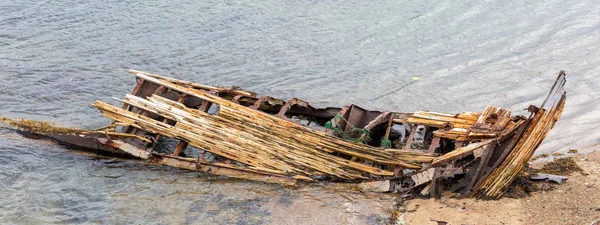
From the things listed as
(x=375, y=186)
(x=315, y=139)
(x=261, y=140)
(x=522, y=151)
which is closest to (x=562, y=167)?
(x=522, y=151)

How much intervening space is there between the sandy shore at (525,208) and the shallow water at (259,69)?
0.88m

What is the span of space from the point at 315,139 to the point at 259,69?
7827 mm

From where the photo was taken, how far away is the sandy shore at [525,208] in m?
11.3

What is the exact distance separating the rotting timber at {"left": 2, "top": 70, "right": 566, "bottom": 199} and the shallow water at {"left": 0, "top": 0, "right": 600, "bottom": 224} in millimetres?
447

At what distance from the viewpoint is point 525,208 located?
11.8 m

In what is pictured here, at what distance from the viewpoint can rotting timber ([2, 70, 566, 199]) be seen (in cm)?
1217

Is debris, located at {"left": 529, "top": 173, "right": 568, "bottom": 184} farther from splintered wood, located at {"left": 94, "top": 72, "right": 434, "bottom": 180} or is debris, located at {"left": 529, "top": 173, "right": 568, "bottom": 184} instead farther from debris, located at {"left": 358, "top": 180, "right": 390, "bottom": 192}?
debris, located at {"left": 358, "top": 180, "right": 390, "bottom": 192}

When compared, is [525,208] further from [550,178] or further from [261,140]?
[261,140]

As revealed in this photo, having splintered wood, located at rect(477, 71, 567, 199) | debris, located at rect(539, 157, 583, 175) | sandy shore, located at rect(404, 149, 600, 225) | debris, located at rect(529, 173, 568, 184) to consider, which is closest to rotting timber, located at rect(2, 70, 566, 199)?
splintered wood, located at rect(477, 71, 567, 199)

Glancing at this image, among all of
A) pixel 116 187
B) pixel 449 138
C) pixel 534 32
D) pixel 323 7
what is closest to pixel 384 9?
pixel 323 7

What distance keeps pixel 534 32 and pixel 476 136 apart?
42.3 feet

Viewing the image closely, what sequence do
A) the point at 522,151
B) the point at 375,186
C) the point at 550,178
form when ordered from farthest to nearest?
the point at 375,186, the point at 550,178, the point at 522,151

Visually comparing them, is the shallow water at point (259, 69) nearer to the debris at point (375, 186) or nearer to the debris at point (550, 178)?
the debris at point (375, 186)

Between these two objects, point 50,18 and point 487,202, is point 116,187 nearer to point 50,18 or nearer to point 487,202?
point 487,202
